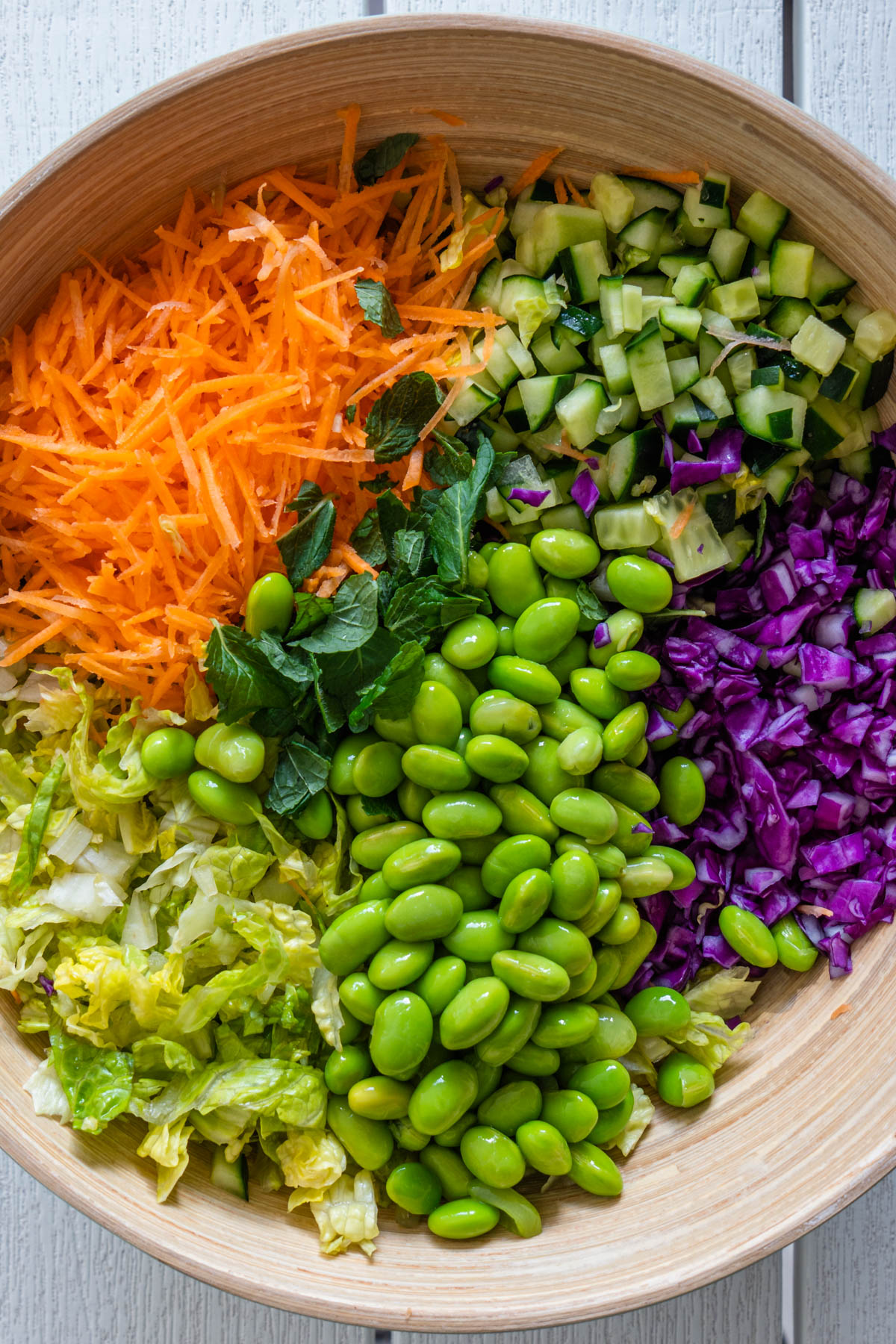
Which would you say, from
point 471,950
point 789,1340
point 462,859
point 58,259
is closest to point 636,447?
point 462,859

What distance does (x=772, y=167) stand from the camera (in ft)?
6.27

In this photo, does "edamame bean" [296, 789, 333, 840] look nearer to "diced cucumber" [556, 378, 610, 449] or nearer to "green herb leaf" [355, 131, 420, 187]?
"diced cucumber" [556, 378, 610, 449]

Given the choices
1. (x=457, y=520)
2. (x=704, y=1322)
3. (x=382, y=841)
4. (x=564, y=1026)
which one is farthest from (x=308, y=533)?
(x=704, y=1322)

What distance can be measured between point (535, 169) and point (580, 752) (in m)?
1.16

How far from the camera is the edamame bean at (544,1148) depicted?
1.82 metres

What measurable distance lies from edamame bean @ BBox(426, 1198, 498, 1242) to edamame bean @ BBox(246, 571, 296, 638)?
3.63 feet

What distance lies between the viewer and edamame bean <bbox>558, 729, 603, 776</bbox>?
183 cm

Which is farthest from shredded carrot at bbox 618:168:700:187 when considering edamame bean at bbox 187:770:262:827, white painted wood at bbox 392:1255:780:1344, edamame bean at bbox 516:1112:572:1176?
white painted wood at bbox 392:1255:780:1344

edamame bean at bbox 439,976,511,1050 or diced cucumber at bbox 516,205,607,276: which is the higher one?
diced cucumber at bbox 516,205,607,276

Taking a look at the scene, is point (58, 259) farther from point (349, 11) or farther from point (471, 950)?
point (471, 950)

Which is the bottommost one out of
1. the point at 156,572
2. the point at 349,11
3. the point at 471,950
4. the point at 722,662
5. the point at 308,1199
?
the point at 308,1199

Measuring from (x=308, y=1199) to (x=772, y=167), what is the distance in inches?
83.2

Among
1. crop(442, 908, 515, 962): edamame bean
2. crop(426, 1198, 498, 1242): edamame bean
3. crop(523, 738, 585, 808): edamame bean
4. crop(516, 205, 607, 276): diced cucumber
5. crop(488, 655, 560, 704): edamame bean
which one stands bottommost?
crop(426, 1198, 498, 1242): edamame bean

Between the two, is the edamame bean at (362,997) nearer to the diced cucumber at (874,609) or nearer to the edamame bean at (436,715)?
the edamame bean at (436,715)
